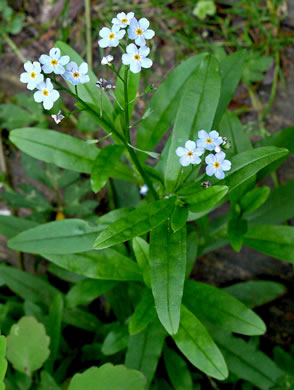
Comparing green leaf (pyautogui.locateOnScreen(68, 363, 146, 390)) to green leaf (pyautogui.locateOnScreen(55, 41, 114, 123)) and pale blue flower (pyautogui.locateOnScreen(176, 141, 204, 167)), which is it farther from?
green leaf (pyautogui.locateOnScreen(55, 41, 114, 123))

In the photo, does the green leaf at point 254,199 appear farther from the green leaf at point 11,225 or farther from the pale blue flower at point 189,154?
the green leaf at point 11,225

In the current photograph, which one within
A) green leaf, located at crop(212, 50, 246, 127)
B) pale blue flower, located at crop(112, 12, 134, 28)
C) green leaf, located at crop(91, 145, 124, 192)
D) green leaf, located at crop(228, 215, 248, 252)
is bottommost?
green leaf, located at crop(228, 215, 248, 252)

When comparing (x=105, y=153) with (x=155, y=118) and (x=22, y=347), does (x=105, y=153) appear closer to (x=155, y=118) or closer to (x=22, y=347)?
(x=155, y=118)

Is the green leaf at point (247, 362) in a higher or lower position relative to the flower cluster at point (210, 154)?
lower

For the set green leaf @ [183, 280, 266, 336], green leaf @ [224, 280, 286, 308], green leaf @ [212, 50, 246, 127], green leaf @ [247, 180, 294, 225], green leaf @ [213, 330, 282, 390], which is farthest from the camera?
green leaf @ [224, 280, 286, 308]

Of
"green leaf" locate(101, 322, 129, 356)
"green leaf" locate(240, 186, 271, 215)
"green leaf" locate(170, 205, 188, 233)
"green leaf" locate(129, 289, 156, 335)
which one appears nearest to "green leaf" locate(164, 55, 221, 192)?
"green leaf" locate(170, 205, 188, 233)

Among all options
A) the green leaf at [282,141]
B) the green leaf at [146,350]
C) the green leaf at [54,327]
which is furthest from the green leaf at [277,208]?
Result: the green leaf at [54,327]

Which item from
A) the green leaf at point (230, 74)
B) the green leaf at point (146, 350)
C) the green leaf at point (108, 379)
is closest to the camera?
the green leaf at point (108, 379)
